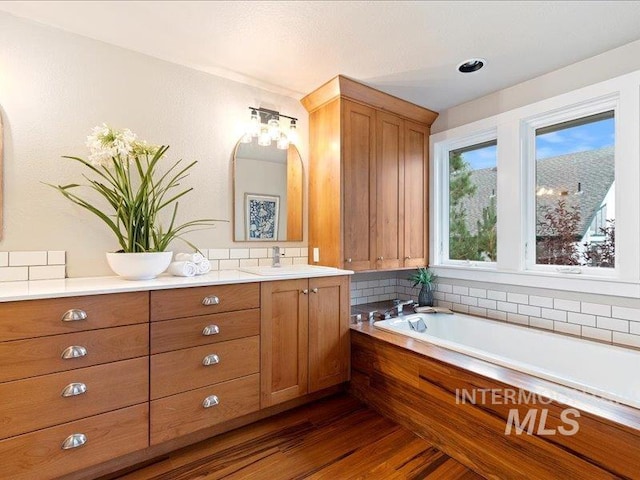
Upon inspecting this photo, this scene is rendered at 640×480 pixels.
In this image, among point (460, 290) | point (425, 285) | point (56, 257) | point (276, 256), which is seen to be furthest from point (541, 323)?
point (56, 257)

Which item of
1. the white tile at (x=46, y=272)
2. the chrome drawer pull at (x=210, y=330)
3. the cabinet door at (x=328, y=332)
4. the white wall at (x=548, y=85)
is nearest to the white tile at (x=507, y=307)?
the cabinet door at (x=328, y=332)

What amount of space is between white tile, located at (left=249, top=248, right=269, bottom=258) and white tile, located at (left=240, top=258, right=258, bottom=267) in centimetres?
3

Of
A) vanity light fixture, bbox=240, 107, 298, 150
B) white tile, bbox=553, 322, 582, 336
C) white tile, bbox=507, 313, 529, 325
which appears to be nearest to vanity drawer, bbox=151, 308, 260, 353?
vanity light fixture, bbox=240, 107, 298, 150

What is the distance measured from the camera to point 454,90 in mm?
2570

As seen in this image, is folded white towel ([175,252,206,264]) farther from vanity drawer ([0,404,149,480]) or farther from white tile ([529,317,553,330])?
white tile ([529,317,553,330])

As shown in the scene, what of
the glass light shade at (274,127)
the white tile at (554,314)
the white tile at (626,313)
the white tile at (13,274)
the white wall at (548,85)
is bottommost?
the white tile at (554,314)

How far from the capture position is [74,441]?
139 centimetres

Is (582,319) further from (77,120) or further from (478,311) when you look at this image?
(77,120)

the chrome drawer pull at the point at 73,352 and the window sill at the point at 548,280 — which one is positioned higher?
the window sill at the point at 548,280

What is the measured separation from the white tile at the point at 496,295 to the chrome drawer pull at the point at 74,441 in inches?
111

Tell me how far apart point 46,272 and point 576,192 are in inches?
137

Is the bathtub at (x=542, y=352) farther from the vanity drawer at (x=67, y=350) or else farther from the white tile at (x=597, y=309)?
the vanity drawer at (x=67, y=350)

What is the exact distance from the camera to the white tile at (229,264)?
234 centimetres

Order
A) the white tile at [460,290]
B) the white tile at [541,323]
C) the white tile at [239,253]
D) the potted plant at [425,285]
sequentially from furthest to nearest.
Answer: the potted plant at [425,285], the white tile at [460,290], the white tile at [239,253], the white tile at [541,323]
